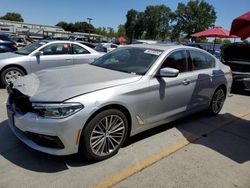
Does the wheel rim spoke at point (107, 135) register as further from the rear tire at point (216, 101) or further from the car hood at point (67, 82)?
the rear tire at point (216, 101)

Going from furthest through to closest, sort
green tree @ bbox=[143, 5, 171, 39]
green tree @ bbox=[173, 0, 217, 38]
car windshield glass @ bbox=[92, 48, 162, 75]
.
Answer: green tree @ bbox=[143, 5, 171, 39] → green tree @ bbox=[173, 0, 217, 38] → car windshield glass @ bbox=[92, 48, 162, 75]

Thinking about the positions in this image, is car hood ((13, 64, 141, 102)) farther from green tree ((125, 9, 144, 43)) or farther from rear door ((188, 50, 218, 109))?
green tree ((125, 9, 144, 43))

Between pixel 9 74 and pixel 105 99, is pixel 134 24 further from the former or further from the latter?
pixel 105 99

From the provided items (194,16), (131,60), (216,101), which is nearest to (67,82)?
(131,60)

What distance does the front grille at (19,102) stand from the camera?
2980mm

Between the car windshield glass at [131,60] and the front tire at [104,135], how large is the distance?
866 millimetres

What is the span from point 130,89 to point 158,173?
1.15 m

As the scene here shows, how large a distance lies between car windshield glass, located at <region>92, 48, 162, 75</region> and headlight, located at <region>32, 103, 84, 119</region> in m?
1.26

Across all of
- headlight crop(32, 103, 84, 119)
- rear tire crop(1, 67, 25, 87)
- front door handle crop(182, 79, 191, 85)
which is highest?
front door handle crop(182, 79, 191, 85)

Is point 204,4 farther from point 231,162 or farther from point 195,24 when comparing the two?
point 231,162

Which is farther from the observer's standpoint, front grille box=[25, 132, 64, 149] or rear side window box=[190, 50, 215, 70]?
rear side window box=[190, 50, 215, 70]

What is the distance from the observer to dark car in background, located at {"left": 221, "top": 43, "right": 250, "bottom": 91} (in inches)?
306

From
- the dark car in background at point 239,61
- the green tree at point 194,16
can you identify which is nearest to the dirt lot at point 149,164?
the dark car in background at point 239,61

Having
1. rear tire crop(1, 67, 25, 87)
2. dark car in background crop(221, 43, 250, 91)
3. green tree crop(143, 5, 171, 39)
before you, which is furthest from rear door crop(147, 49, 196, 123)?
green tree crop(143, 5, 171, 39)
